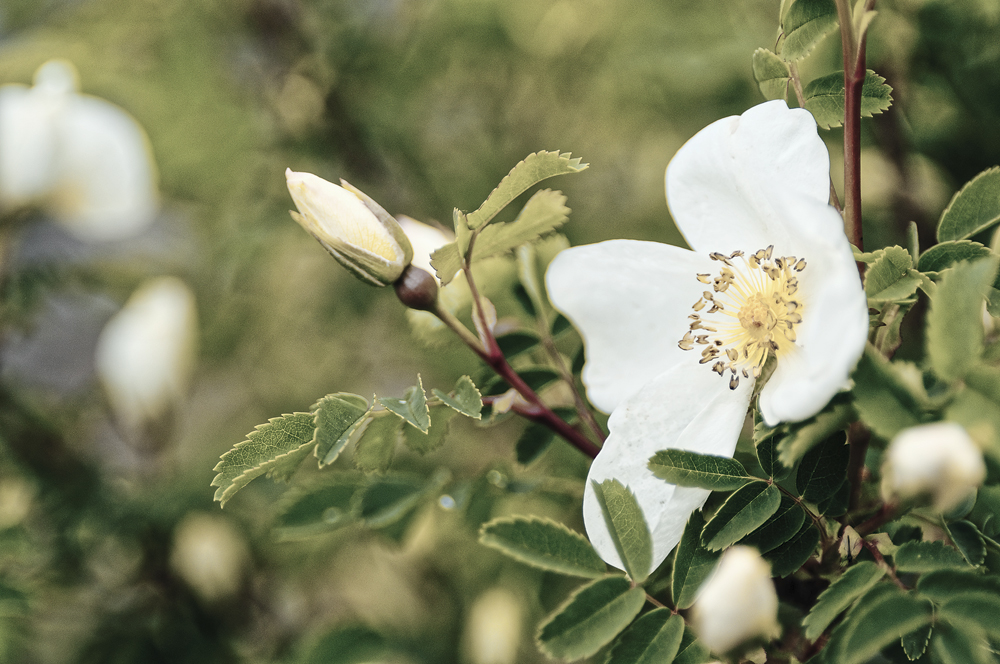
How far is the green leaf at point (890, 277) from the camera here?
0.41 m

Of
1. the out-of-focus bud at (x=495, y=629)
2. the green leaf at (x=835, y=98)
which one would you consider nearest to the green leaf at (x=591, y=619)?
the green leaf at (x=835, y=98)

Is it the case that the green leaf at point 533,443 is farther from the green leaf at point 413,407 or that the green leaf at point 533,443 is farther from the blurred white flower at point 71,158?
the blurred white flower at point 71,158

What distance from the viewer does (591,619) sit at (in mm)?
483

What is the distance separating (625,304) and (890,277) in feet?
0.56

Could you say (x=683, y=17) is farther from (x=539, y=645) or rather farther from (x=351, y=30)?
(x=539, y=645)

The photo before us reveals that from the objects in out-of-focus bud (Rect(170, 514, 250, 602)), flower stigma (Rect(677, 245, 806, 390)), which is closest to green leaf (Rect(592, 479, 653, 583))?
flower stigma (Rect(677, 245, 806, 390))

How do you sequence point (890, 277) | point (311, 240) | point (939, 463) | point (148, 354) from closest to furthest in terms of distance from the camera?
point (939, 463)
point (890, 277)
point (148, 354)
point (311, 240)

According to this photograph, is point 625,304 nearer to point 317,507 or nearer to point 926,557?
point 926,557

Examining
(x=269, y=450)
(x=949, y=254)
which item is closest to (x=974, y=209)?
(x=949, y=254)

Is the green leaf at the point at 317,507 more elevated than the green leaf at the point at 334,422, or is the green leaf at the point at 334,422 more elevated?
the green leaf at the point at 334,422

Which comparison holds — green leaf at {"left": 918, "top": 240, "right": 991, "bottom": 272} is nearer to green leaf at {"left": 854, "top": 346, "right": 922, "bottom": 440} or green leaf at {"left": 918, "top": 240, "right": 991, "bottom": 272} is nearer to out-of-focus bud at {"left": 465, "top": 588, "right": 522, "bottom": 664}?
green leaf at {"left": 854, "top": 346, "right": 922, "bottom": 440}

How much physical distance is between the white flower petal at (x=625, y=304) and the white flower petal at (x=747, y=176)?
0.03 meters

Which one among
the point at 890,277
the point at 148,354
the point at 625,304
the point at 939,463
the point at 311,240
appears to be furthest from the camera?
the point at 311,240

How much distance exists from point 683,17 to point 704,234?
84cm
